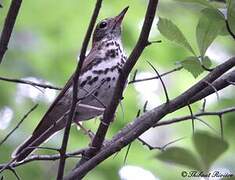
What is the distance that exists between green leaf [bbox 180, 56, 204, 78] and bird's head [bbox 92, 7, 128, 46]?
6.98 feet

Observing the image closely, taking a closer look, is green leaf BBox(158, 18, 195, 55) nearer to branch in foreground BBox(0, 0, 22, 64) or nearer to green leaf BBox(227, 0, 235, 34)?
green leaf BBox(227, 0, 235, 34)

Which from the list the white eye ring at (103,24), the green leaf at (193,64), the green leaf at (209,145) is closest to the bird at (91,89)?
the white eye ring at (103,24)

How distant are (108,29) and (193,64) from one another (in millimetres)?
2416

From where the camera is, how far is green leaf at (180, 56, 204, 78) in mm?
2469

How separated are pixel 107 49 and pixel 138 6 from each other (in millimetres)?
796

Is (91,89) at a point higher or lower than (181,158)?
lower

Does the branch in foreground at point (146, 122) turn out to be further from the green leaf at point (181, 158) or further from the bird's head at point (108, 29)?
the bird's head at point (108, 29)

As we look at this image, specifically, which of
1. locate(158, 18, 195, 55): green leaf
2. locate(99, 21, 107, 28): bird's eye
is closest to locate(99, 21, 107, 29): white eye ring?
locate(99, 21, 107, 28): bird's eye

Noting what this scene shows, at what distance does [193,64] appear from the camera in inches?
97.7

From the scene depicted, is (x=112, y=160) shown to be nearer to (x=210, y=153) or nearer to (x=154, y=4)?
(x=210, y=153)

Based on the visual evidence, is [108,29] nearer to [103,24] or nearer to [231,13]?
[103,24]

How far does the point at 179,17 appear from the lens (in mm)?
5301

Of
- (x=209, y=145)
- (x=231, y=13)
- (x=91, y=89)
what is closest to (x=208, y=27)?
(x=231, y=13)

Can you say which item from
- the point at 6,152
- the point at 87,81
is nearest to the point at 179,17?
the point at 87,81
